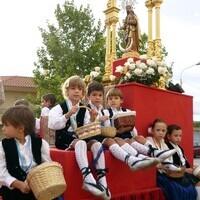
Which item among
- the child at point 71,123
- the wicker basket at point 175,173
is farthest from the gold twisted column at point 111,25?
the child at point 71,123

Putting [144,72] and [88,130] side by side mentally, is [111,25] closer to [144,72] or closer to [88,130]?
[144,72]

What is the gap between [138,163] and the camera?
Answer: 3.91 metres

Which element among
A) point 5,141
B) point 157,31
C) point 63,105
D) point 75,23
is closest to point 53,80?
point 75,23

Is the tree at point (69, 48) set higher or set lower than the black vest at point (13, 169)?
higher

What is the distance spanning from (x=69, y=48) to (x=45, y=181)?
48.9 feet

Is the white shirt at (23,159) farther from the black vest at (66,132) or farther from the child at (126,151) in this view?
the child at (126,151)

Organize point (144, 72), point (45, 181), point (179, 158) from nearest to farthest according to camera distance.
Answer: point (45, 181), point (179, 158), point (144, 72)

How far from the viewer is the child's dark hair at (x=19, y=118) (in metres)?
2.84

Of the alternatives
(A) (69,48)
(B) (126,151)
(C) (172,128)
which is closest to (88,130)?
(B) (126,151)

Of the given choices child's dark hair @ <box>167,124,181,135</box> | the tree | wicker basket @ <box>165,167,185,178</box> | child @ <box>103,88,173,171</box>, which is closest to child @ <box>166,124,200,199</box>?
child's dark hair @ <box>167,124,181,135</box>

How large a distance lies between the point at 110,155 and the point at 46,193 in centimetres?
167

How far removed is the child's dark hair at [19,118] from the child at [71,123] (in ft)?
3.11

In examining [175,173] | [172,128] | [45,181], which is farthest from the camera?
[172,128]

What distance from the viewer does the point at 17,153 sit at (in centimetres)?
284
